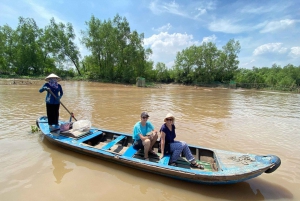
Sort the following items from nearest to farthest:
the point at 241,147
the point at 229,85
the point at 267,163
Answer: the point at 267,163 → the point at 241,147 → the point at 229,85

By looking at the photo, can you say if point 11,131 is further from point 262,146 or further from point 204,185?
point 262,146

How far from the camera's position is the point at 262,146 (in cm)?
634

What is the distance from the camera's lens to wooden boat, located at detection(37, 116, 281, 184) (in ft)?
11.0

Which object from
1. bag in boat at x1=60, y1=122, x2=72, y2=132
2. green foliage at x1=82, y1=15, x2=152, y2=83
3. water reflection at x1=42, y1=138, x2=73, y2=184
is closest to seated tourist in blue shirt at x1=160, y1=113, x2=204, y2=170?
water reflection at x1=42, y1=138, x2=73, y2=184

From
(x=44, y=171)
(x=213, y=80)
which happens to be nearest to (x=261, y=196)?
(x=44, y=171)

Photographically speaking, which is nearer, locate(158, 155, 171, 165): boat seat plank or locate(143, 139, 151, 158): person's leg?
locate(158, 155, 171, 165): boat seat plank

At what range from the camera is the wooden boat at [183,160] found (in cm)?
334

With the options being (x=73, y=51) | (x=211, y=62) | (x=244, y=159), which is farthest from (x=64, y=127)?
(x=211, y=62)

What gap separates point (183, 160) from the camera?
4.48 m

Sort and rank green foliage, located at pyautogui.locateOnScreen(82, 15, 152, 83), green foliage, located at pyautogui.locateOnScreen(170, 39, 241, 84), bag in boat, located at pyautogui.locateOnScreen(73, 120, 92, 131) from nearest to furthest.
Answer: bag in boat, located at pyautogui.locateOnScreen(73, 120, 92, 131) < green foliage, located at pyautogui.locateOnScreen(82, 15, 152, 83) < green foliage, located at pyautogui.locateOnScreen(170, 39, 241, 84)

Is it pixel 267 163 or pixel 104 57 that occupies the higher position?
pixel 104 57

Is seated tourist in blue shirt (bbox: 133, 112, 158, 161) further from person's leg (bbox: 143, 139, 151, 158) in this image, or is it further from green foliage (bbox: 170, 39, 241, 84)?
green foliage (bbox: 170, 39, 241, 84)

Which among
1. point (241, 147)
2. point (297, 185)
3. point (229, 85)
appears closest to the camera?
point (297, 185)

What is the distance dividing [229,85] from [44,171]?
2190 inches
